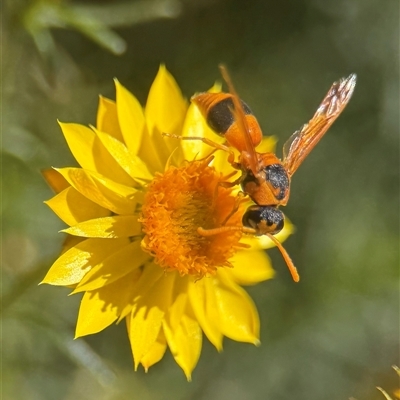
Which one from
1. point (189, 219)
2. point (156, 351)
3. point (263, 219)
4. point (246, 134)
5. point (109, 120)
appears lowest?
point (156, 351)

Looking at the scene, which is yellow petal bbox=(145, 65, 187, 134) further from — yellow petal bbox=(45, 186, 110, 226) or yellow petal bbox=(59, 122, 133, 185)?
yellow petal bbox=(45, 186, 110, 226)

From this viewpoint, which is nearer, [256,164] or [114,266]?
[256,164]

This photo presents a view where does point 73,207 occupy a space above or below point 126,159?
below

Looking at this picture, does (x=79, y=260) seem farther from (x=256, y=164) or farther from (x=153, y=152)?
(x=256, y=164)

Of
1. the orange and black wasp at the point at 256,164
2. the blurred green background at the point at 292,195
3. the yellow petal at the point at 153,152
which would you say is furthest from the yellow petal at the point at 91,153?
the blurred green background at the point at 292,195

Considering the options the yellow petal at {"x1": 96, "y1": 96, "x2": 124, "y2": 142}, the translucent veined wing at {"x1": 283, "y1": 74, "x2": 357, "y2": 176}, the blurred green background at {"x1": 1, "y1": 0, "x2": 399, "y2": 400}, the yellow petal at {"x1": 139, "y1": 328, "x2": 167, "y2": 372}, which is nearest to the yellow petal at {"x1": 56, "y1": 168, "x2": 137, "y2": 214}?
A: the yellow petal at {"x1": 96, "y1": 96, "x2": 124, "y2": 142}

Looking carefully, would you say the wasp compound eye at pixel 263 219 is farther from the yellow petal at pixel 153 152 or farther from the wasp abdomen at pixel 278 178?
the yellow petal at pixel 153 152

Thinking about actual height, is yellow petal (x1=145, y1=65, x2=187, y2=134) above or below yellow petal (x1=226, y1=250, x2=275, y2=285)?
above

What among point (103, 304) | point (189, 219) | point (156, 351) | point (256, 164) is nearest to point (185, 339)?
point (156, 351)
